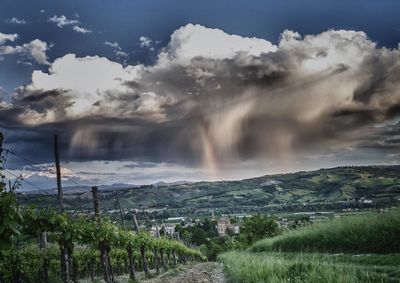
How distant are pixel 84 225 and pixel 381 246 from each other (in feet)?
59.5

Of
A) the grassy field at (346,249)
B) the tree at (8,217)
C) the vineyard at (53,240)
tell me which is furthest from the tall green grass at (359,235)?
the tree at (8,217)

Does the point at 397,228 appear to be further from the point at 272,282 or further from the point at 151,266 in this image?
the point at 151,266

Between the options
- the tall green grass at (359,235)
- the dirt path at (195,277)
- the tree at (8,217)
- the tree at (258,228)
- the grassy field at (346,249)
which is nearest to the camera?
the tree at (8,217)

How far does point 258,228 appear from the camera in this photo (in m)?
87.1

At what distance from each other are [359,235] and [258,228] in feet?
213

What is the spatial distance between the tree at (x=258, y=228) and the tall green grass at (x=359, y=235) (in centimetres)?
5503

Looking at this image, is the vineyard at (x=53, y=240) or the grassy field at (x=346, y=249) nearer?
the vineyard at (x=53, y=240)

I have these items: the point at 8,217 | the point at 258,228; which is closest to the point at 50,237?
the point at 8,217

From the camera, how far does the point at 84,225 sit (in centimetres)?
2805

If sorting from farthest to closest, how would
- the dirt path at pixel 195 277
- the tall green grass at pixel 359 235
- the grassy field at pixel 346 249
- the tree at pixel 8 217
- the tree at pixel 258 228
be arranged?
the tree at pixel 258 228 < the dirt path at pixel 195 277 < the tall green grass at pixel 359 235 < the grassy field at pixel 346 249 < the tree at pixel 8 217

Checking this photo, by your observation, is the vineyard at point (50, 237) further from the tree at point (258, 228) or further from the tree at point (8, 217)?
the tree at point (258, 228)

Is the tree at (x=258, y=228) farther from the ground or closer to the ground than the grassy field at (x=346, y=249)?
closer to the ground

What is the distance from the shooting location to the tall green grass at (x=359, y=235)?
69.3 ft

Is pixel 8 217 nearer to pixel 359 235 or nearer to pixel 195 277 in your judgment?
pixel 359 235
